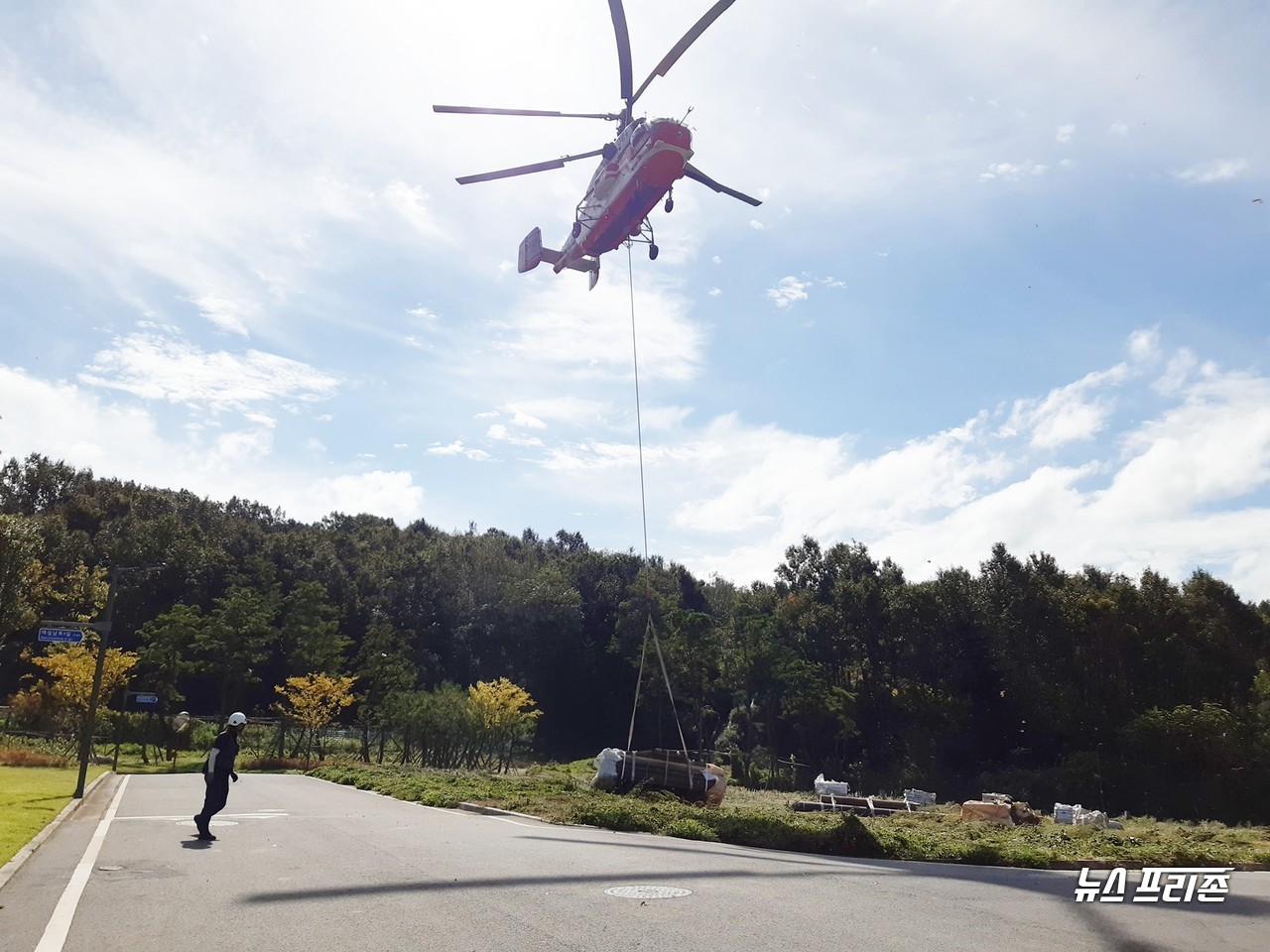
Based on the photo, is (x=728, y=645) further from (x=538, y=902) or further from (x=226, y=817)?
(x=538, y=902)

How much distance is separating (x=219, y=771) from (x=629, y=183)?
14.3 meters

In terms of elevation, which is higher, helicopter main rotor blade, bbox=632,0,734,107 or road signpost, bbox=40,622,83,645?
helicopter main rotor blade, bbox=632,0,734,107

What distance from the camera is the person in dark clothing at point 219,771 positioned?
38.3ft

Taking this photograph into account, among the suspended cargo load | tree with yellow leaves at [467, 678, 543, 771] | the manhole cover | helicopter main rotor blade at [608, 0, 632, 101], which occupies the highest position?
helicopter main rotor blade at [608, 0, 632, 101]

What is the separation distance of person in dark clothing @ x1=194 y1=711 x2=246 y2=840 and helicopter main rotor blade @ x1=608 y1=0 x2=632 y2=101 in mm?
14534

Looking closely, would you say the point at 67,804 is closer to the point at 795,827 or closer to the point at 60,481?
the point at 795,827

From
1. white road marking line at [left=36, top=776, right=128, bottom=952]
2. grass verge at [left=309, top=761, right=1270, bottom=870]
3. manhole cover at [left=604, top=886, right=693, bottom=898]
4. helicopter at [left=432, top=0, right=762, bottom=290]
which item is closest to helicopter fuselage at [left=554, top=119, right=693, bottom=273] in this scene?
helicopter at [left=432, top=0, right=762, bottom=290]

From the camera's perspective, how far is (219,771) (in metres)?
11.7

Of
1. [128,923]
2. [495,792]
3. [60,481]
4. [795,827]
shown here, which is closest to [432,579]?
[60,481]

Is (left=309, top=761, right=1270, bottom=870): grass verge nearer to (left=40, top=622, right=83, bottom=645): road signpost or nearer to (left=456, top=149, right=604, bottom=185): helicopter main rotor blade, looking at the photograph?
(left=40, top=622, right=83, bottom=645): road signpost

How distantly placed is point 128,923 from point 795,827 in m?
10.0

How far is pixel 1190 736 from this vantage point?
37375mm

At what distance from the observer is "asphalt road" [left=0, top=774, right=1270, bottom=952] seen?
Answer: 20.3 ft

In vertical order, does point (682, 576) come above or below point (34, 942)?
above
